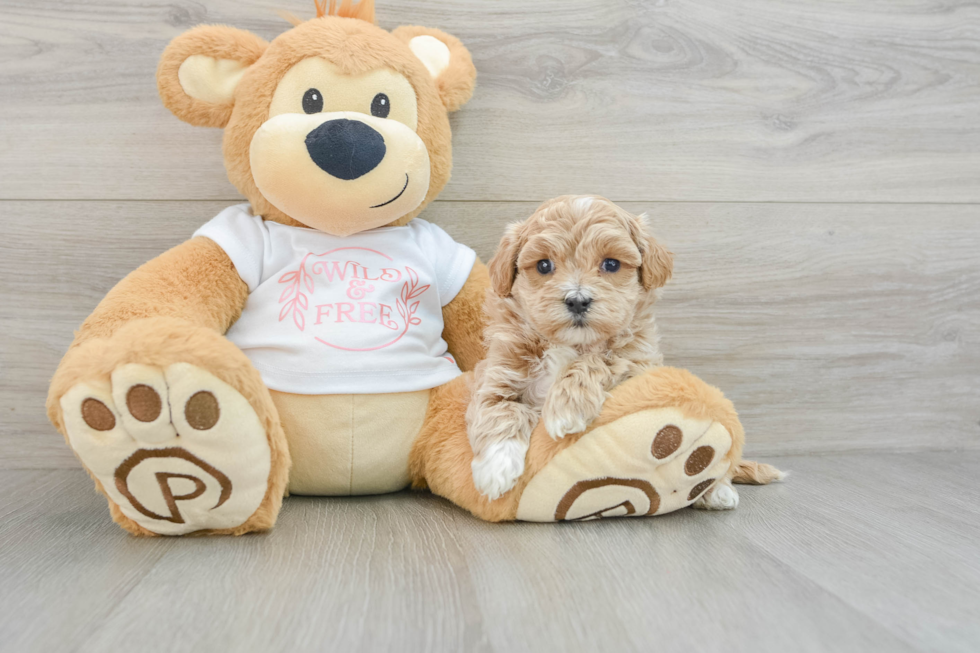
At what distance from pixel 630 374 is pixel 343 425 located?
0.46 m

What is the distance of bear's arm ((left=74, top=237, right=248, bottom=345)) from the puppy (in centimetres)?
44

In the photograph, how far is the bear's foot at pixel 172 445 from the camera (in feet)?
2.68

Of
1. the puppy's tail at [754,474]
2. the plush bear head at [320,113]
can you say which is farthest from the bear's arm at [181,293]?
the puppy's tail at [754,474]

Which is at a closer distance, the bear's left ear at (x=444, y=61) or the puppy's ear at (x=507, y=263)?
the puppy's ear at (x=507, y=263)

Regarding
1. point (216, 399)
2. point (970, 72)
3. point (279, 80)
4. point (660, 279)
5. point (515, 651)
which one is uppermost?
point (970, 72)

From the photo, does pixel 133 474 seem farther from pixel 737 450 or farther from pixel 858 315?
pixel 858 315

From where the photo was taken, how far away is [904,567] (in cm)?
87

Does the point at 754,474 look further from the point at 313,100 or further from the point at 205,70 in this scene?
the point at 205,70

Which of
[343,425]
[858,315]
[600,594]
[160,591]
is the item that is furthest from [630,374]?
[858,315]

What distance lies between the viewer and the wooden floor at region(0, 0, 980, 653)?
800 millimetres

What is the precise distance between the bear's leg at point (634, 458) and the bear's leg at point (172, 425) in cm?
33

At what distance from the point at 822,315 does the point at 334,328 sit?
1080 mm

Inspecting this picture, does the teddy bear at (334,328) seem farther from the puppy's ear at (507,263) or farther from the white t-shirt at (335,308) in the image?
the puppy's ear at (507,263)

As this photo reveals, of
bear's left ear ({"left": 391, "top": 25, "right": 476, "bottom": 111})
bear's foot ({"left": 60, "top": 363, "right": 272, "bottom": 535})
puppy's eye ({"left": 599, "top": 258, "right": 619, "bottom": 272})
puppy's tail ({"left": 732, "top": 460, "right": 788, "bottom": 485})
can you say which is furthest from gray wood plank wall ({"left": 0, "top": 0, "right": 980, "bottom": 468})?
bear's foot ({"left": 60, "top": 363, "right": 272, "bottom": 535})
